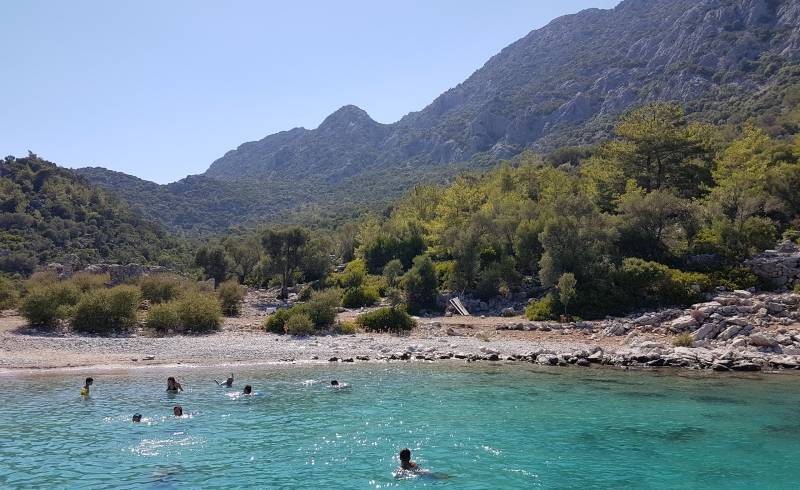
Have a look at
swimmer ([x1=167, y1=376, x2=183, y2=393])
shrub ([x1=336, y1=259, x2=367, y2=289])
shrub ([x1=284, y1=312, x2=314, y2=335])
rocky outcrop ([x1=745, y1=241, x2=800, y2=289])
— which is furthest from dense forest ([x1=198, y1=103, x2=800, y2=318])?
swimmer ([x1=167, y1=376, x2=183, y2=393])

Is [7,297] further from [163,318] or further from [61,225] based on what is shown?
[61,225]

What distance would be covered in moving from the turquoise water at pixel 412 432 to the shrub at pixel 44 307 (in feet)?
41.2

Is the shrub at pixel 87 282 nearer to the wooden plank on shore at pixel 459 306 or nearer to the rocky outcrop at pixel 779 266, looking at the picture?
the wooden plank on shore at pixel 459 306

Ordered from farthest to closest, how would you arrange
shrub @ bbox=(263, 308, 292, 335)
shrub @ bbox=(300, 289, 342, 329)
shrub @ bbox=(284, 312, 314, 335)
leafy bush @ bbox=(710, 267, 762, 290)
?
leafy bush @ bbox=(710, 267, 762, 290), shrub @ bbox=(263, 308, 292, 335), shrub @ bbox=(300, 289, 342, 329), shrub @ bbox=(284, 312, 314, 335)

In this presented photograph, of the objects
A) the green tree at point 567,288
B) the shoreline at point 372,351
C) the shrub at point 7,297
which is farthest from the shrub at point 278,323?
the shrub at point 7,297

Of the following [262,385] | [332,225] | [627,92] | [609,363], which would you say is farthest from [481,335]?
[627,92]

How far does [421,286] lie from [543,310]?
12.2 m

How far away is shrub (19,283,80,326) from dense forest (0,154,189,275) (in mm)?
44196

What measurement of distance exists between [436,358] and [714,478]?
19.1 m

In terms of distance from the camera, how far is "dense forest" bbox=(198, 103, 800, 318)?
43.6 meters

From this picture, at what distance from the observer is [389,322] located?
4138 cm

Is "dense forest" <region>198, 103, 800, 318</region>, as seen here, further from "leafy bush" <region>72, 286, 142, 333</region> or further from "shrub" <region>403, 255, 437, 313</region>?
"leafy bush" <region>72, 286, 142, 333</region>

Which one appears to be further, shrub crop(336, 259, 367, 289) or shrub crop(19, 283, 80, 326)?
shrub crop(336, 259, 367, 289)

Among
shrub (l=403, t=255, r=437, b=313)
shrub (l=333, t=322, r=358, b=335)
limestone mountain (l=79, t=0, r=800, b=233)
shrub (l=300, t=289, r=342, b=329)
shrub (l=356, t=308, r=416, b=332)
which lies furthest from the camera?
limestone mountain (l=79, t=0, r=800, b=233)
